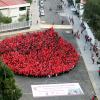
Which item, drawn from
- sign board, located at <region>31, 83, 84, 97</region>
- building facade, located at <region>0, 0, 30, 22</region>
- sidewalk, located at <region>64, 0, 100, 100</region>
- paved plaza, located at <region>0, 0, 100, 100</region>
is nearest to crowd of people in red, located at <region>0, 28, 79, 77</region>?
paved plaza, located at <region>0, 0, 100, 100</region>

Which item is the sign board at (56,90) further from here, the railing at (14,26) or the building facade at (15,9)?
the building facade at (15,9)

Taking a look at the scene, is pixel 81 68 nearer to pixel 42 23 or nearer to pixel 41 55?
pixel 41 55

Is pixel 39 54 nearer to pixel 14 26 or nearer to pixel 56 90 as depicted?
pixel 56 90

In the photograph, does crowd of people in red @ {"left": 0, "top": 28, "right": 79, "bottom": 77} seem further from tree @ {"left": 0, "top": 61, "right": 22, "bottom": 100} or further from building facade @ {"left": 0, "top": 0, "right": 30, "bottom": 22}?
tree @ {"left": 0, "top": 61, "right": 22, "bottom": 100}

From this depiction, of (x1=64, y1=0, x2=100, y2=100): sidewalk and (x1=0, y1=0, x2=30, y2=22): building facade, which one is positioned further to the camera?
(x1=0, y1=0, x2=30, y2=22): building facade

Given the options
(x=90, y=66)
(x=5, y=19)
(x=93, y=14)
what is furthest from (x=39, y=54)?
(x=5, y=19)

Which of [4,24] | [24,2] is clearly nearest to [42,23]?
[24,2]
